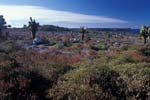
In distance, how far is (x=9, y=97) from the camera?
37.0ft

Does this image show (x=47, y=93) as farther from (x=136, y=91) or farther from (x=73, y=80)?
(x=136, y=91)

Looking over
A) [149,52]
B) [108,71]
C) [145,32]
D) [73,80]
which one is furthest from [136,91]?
[145,32]

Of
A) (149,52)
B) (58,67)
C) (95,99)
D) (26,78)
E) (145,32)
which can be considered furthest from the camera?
(145,32)

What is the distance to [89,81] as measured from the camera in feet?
40.0

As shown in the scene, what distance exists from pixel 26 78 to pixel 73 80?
2094 mm

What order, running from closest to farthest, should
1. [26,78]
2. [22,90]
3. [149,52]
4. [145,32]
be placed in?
[22,90] → [26,78] → [149,52] → [145,32]

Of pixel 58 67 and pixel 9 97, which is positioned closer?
pixel 9 97

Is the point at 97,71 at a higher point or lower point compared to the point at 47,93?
higher

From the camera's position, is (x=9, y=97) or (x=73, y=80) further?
(x=73, y=80)

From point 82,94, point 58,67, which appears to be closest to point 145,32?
point 58,67

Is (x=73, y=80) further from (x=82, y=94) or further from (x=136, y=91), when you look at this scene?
(x=136, y=91)

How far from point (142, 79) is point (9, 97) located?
5629 millimetres

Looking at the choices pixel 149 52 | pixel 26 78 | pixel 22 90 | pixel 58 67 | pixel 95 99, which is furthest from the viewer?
pixel 149 52

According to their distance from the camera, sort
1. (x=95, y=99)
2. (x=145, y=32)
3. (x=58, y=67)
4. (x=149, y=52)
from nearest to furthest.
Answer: (x=95, y=99)
(x=58, y=67)
(x=149, y=52)
(x=145, y=32)
